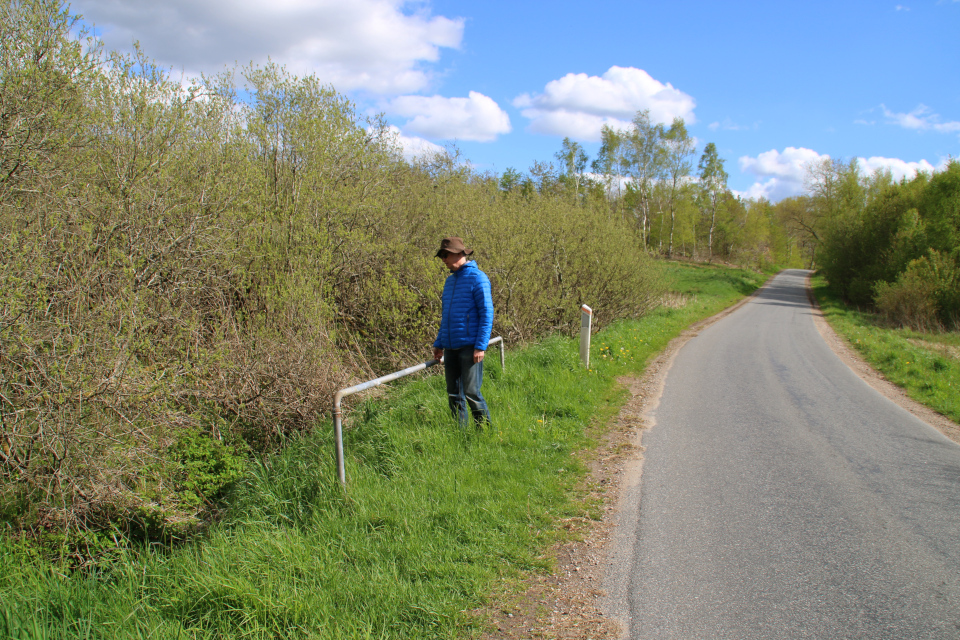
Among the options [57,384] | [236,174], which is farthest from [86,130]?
[57,384]

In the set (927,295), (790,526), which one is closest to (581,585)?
(790,526)

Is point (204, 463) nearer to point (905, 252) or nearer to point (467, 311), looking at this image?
point (467, 311)

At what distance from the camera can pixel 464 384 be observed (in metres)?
5.37

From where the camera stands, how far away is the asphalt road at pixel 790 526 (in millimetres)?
2955

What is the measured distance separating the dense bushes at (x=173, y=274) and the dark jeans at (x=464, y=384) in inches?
80.5

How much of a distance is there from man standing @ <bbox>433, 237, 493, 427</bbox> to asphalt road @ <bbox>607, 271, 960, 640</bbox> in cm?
176

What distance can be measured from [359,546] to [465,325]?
231 cm

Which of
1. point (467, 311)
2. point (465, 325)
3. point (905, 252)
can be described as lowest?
point (465, 325)

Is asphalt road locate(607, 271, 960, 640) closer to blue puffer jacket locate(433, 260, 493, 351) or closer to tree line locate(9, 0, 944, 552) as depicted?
blue puffer jacket locate(433, 260, 493, 351)

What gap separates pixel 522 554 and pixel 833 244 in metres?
43.8

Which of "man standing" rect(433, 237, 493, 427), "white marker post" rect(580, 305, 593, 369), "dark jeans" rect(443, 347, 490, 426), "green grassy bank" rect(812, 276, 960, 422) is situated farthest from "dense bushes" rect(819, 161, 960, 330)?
"man standing" rect(433, 237, 493, 427)

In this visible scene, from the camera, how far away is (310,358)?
6.76 m

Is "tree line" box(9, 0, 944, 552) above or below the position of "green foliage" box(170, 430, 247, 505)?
above

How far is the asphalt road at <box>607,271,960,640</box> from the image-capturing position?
9.70ft
